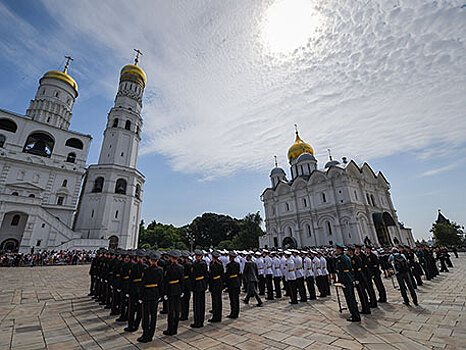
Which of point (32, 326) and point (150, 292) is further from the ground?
point (150, 292)

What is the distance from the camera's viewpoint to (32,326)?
19.1ft

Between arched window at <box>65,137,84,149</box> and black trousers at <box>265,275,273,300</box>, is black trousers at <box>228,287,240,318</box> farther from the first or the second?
arched window at <box>65,137,84,149</box>

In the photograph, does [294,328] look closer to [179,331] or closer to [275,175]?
[179,331]

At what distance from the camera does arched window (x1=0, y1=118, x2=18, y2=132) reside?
30.8m

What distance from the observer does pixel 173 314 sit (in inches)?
213

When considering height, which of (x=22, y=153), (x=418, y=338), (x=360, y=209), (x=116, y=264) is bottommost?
(x=418, y=338)

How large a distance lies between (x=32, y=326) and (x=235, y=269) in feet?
18.3

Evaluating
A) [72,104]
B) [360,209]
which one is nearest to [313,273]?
[360,209]

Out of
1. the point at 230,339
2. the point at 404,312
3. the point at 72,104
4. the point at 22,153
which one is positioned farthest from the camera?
the point at 72,104

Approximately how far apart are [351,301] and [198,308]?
4.01 m

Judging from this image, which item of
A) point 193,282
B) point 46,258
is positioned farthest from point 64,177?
point 193,282

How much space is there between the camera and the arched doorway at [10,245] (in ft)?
85.1

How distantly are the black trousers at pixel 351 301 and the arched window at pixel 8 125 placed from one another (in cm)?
4261

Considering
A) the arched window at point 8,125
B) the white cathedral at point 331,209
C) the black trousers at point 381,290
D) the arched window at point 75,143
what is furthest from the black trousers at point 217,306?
the arched window at point 8,125
